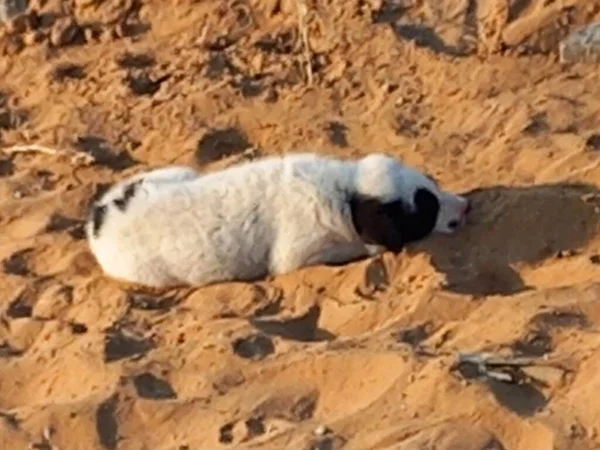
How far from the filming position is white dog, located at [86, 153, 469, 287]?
7.32 m

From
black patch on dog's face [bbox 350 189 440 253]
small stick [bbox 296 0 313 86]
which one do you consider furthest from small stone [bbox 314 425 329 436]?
small stick [bbox 296 0 313 86]

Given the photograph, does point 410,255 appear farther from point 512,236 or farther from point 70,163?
point 70,163

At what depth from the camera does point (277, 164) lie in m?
7.56

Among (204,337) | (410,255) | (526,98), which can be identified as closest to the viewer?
(204,337)

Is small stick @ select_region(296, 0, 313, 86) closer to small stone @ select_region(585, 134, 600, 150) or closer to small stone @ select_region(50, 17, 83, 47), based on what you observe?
small stone @ select_region(50, 17, 83, 47)

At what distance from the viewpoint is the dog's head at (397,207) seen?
7.26 m

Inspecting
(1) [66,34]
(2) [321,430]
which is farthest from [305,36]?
(2) [321,430]

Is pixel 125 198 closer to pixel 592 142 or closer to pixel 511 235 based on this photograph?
pixel 511 235

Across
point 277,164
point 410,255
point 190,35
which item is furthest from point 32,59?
point 410,255

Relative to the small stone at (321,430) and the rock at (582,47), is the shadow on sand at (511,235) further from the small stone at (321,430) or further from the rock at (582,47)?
the rock at (582,47)

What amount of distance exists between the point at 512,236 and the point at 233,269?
1.20m

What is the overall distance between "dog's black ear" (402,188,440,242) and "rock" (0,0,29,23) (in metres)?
3.63

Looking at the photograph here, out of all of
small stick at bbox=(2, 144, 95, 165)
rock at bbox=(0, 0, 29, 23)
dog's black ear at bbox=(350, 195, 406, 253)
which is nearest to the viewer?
dog's black ear at bbox=(350, 195, 406, 253)

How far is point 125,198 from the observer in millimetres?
7543
